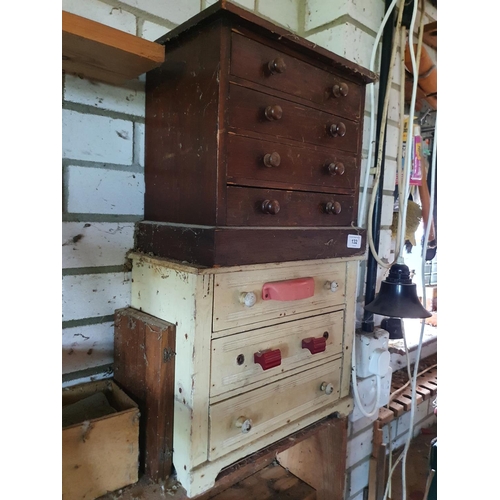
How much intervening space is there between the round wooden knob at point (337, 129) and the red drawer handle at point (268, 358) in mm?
529

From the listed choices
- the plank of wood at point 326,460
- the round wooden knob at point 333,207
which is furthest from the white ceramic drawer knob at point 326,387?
the round wooden knob at point 333,207

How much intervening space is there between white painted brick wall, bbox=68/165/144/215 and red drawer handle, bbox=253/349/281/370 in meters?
0.46

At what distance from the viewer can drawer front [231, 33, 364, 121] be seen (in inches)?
29.3

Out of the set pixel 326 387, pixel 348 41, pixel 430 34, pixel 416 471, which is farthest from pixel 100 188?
pixel 416 471

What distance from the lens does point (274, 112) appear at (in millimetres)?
763

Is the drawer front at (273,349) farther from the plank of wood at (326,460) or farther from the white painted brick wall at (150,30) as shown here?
the white painted brick wall at (150,30)

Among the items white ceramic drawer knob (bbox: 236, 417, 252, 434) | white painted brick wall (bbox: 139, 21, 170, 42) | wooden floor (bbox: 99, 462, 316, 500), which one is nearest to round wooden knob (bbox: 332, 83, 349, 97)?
white painted brick wall (bbox: 139, 21, 170, 42)

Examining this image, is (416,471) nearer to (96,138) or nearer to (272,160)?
(272,160)

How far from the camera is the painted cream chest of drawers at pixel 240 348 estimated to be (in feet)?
2.49

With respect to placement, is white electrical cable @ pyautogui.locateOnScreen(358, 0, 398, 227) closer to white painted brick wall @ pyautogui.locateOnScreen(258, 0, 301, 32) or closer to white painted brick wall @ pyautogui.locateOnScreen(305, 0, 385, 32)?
white painted brick wall @ pyautogui.locateOnScreen(305, 0, 385, 32)

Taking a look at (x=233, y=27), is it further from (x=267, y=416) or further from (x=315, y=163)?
(x=267, y=416)
